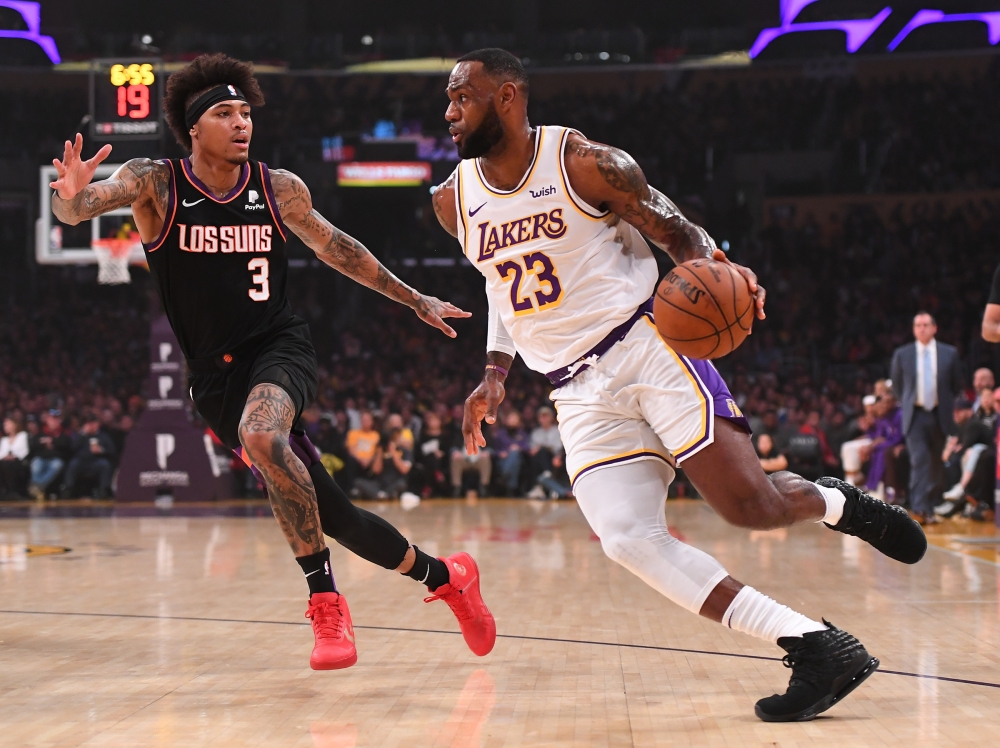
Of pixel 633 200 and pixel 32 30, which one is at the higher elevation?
pixel 32 30

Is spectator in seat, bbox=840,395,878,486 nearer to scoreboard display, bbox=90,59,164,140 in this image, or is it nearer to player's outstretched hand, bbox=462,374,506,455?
scoreboard display, bbox=90,59,164,140

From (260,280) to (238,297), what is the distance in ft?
0.37

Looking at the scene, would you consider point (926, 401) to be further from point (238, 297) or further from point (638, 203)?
point (238, 297)

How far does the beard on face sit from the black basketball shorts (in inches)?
40.5

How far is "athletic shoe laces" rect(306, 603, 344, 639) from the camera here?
3686 mm

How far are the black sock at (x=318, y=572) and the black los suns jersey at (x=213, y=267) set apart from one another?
0.86 meters

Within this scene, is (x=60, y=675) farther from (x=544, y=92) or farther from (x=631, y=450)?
(x=544, y=92)

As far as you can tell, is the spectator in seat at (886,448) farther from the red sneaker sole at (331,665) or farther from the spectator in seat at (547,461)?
the red sneaker sole at (331,665)

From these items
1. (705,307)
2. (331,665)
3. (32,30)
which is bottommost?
(331,665)

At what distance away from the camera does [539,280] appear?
366 centimetres

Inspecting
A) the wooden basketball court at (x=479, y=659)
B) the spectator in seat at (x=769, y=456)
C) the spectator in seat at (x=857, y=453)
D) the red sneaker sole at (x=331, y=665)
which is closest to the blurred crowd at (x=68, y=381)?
the wooden basketball court at (x=479, y=659)

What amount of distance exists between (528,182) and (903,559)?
6.18 feet

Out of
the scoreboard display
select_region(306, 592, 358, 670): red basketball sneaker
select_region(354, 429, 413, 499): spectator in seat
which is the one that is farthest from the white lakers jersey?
select_region(354, 429, 413, 499): spectator in seat

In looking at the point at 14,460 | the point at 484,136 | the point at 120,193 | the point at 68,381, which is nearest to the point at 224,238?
the point at 120,193
